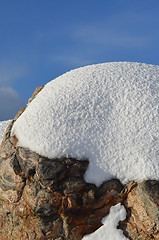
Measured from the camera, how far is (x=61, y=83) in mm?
9164

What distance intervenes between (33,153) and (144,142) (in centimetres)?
253

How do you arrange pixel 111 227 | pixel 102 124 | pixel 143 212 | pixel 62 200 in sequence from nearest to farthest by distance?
pixel 143 212 < pixel 111 227 < pixel 62 200 < pixel 102 124

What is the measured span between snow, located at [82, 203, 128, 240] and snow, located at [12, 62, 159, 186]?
0.63 metres

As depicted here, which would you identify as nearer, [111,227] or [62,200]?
[111,227]

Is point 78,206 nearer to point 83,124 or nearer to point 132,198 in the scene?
point 132,198

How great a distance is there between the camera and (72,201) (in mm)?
6871

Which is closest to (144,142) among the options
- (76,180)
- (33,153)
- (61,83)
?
(76,180)

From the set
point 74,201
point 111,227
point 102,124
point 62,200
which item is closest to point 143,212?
point 111,227

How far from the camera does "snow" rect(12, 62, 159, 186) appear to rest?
280 inches

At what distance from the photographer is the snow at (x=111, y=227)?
6.71 m

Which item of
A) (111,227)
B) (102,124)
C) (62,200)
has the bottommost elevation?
(111,227)

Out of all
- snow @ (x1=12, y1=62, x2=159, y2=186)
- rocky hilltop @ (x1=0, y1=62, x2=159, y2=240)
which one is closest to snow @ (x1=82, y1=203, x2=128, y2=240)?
rocky hilltop @ (x1=0, y1=62, x2=159, y2=240)

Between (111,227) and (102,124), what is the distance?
2.29 meters

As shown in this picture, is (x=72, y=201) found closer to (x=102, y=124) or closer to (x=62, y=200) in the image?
(x=62, y=200)
